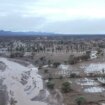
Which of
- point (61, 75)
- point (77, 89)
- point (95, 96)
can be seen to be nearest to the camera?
point (95, 96)

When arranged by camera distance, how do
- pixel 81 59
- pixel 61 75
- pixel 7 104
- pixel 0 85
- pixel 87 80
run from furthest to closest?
pixel 81 59
pixel 61 75
pixel 87 80
pixel 0 85
pixel 7 104

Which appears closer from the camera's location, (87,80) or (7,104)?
(7,104)

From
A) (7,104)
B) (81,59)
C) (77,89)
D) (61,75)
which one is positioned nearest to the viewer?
(7,104)

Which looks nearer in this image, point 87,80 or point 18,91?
point 18,91

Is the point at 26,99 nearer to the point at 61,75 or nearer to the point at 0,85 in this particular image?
the point at 0,85

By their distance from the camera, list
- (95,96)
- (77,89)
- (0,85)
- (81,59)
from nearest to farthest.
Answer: (95,96) < (77,89) < (0,85) < (81,59)

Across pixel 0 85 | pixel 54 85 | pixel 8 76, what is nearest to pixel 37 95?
pixel 54 85

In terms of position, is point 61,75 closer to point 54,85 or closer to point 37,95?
point 54,85

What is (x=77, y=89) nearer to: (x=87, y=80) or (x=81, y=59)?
(x=87, y=80)

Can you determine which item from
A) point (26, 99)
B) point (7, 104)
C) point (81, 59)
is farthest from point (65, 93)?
point (81, 59)
